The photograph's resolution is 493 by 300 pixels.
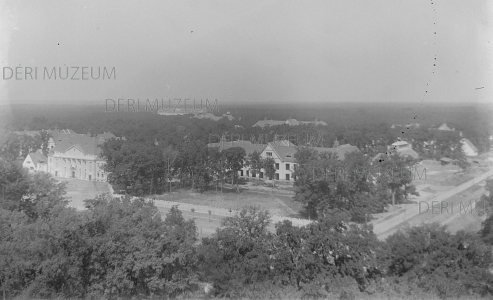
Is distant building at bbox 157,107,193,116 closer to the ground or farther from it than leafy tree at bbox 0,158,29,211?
farther from it

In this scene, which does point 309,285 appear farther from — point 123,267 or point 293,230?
point 123,267

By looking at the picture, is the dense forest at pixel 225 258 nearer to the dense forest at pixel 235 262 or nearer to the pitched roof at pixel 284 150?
the dense forest at pixel 235 262

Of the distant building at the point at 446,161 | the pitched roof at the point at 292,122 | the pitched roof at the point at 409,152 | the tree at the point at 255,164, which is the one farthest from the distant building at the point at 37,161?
the distant building at the point at 446,161

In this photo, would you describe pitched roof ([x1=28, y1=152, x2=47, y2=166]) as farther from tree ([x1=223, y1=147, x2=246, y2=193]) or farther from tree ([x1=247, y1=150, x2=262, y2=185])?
tree ([x1=247, y1=150, x2=262, y2=185])

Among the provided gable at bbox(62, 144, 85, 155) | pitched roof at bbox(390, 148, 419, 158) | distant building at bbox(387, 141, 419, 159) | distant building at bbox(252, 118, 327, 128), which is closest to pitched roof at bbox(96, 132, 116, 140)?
gable at bbox(62, 144, 85, 155)

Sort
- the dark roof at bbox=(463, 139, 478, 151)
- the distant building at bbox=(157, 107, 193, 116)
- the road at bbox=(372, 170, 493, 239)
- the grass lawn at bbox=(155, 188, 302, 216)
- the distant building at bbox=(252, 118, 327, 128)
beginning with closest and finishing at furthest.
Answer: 1. the road at bbox=(372, 170, 493, 239)
2. the grass lawn at bbox=(155, 188, 302, 216)
3. the dark roof at bbox=(463, 139, 478, 151)
4. the distant building at bbox=(157, 107, 193, 116)
5. the distant building at bbox=(252, 118, 327, 128)

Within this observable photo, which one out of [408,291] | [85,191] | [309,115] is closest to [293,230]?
[408,291]
